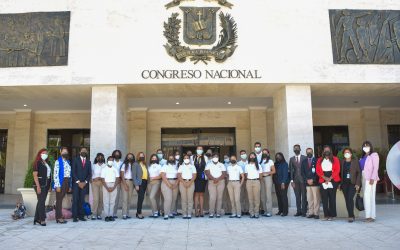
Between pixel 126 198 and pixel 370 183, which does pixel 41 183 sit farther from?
pixel 370 183

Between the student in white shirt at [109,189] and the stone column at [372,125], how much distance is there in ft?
45.2

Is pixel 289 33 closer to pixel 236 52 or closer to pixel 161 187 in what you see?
pixel 236 52

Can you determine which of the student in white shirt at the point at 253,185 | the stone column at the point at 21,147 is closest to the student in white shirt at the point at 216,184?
the student in white shirt at the point at 253,185

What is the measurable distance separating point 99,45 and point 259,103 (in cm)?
831

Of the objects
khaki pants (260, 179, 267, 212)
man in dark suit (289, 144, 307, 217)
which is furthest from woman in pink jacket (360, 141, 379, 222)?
khaki pants (260, 179, 267, 212)

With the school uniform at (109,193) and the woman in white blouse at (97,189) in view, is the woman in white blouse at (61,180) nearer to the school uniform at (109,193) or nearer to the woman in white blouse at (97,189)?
the woman in white blouse at (97,189)

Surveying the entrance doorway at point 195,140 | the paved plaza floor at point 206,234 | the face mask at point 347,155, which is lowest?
the paved plaza floor at point 206,234

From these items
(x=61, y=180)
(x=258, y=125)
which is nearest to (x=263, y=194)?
(x=61, y=180)

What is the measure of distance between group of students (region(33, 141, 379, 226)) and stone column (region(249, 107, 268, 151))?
8047 mm

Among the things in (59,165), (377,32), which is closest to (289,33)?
(377,32)

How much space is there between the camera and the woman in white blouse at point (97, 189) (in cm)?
916

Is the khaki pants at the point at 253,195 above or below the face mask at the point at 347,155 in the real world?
below

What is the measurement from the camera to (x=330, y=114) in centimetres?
1878

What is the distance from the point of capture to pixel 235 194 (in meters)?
9.22
